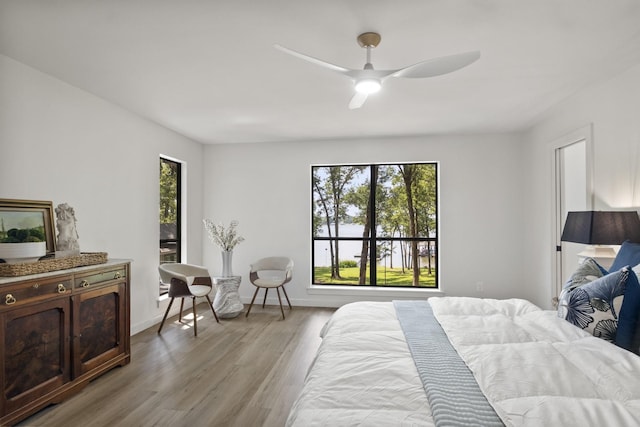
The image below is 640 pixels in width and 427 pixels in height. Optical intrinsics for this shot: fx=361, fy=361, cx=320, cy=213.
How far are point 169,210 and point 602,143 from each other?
16.0 ft

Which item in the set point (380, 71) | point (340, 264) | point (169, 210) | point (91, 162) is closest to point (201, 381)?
point (91, 162)

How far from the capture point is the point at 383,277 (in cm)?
539

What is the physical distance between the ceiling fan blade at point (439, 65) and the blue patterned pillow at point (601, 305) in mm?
1378

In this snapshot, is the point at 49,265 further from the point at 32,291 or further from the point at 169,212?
the point at 169,212

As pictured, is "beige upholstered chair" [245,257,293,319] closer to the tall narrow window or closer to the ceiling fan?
the tall narrow window

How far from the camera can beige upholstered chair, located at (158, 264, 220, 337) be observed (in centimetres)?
405

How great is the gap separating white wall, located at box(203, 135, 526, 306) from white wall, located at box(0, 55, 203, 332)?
3.54 feet

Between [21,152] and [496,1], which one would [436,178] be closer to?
[496,1]

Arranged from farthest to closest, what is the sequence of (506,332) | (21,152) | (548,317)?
(21,152), (548,317), (506,332)

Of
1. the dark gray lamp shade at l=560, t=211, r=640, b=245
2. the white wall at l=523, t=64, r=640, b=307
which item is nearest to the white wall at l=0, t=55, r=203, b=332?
the dark gray lamp shade at l=560, t=211, r=640, b=245

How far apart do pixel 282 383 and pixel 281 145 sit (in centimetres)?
354

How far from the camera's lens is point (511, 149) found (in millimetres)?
4906

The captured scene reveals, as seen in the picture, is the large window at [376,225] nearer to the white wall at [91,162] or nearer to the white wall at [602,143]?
the white wall at [602,143]

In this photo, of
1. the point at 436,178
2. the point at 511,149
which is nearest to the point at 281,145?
the point at 436,178
